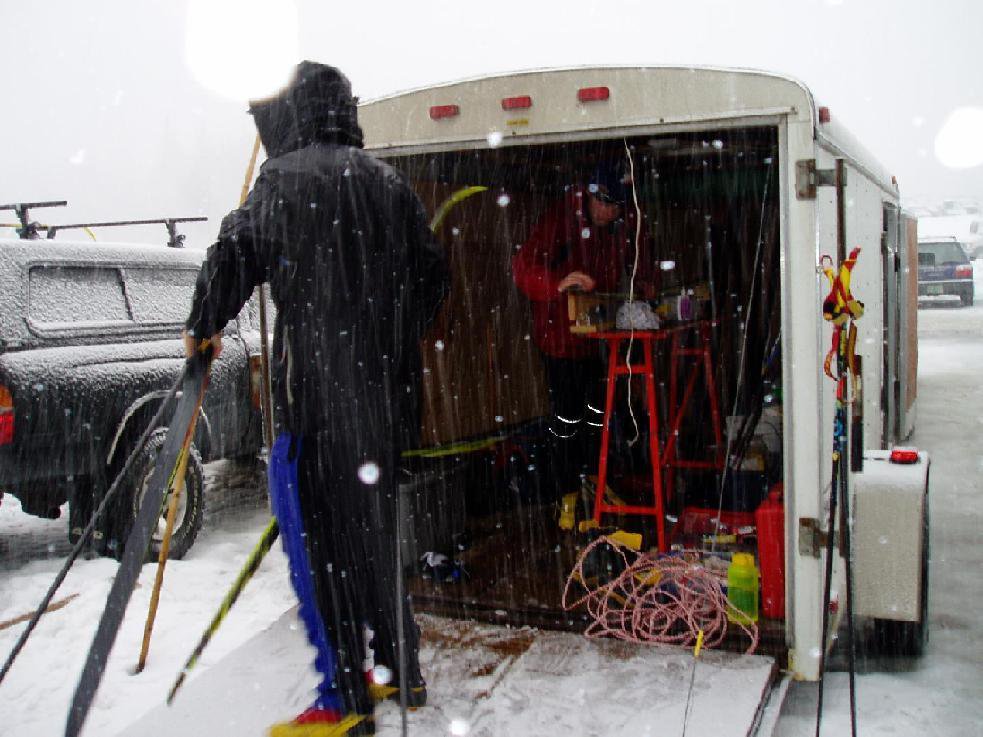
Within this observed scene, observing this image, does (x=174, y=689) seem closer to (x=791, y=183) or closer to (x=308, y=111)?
(x=308, y=111)

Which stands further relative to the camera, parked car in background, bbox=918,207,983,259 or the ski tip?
parked car in background, bbox=918,207,983,259

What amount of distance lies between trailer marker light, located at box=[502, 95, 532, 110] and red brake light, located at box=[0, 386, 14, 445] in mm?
3126

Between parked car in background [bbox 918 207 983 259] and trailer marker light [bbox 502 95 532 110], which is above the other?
parked car in background [bbox 918 207 983 259]

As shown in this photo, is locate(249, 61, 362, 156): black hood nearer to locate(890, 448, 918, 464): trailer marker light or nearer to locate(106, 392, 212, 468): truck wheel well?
locate(106, 392, 212, 468): truck wheel well

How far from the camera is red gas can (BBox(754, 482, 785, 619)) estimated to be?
3.65m

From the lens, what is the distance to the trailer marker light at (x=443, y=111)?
3.82 metres

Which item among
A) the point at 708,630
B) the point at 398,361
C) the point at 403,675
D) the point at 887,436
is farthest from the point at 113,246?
the point at 887,436

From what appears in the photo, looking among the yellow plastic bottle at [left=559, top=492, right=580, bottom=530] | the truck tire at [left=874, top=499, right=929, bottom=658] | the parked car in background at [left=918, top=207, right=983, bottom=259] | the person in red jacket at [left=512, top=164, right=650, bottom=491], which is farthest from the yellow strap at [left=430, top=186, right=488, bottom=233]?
the parked car in background at [left=918, top=207, right=983, bottom=259]

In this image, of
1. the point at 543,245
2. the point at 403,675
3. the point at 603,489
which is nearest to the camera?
the point at 403,675

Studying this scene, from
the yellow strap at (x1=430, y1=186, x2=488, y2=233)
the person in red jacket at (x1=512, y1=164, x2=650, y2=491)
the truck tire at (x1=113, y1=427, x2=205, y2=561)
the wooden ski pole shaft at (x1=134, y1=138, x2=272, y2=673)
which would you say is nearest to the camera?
the wooden ski pole shaft at (x1=134, y1=138, x2=272, y2=673)

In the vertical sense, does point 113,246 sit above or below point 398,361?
above

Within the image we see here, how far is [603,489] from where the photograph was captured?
4754mm

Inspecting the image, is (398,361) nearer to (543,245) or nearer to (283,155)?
(283,155)

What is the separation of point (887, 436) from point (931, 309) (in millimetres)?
20547
